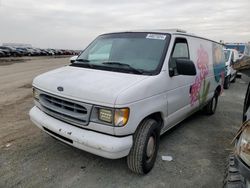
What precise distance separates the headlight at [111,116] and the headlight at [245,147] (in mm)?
1270

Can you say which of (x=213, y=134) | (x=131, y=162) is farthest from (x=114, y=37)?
(x=213, y=134)

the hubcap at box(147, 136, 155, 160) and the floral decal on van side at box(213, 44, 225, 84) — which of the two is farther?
the floral decal on van side at box(213, 44, 225, 84)

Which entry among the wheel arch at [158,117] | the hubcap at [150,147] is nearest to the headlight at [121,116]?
the wheel arch at [158,117]

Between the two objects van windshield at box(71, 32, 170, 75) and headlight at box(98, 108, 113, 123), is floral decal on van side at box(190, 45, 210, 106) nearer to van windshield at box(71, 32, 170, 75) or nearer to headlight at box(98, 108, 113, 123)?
van windshield at box(71, 32, 170, 75)

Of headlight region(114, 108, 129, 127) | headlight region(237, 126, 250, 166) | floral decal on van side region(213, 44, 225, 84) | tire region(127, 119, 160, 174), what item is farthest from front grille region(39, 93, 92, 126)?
floral decal on van side region(213, 44, 225, 84)

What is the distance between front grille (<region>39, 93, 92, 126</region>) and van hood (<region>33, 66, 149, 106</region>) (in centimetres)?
8

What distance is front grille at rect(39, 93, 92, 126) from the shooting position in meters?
2.95

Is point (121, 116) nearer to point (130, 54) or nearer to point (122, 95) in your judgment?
point (122, 95)

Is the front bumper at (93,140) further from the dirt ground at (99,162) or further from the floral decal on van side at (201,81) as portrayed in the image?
A: the floral decal on van side at (201,81)

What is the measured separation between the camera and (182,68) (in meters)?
3.61

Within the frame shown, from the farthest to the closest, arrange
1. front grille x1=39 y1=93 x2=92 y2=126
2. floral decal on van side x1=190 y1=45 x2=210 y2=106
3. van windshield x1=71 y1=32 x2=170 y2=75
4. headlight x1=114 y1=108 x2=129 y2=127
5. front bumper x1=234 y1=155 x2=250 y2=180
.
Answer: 1. floral decal on van side x1=190 y1=45 x2=210 y2=106
2. van windshield x1=71 y1=32 x2=170 y2=75
3. front grille x1=39 y1=93 x2=92 y2=126
4. headlight x1=114 y1=108 x2=129 y2=127
5. front bumper x1=234 y1=155 x2=250 y2=180

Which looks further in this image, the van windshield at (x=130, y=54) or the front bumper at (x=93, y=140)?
the van windshield at (x=130, y=54)

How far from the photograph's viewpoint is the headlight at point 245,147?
71.3 inches

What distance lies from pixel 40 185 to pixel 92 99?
4.29 feet
